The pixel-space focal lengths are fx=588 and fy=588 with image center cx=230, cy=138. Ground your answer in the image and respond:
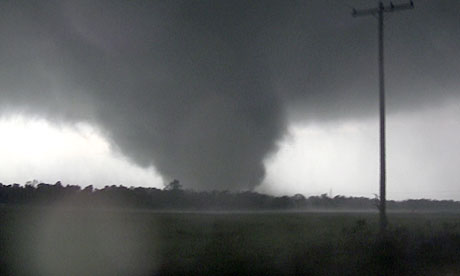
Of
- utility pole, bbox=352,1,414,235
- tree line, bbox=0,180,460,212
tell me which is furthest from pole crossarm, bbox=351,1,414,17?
tree line, bbox=0,180,460,212

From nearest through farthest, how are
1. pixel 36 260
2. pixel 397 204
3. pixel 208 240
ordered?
pixel 36 260 → pixel 208 240 → pixel 397 204

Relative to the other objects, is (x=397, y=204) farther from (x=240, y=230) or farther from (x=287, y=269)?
(x=287, y=269)

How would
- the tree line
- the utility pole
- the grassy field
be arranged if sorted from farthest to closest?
the tree line, the utility pole, the grassy field

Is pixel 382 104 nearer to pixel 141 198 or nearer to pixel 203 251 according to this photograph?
pixel 203 251

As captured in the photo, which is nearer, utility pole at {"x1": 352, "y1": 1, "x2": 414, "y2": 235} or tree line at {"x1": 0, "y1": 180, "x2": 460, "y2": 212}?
utility pole at {"x1": 352, "y1": 1, "x2": 414, "y2": 235}

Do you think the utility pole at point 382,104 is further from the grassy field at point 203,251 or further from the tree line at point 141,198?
the tree line at point 141,198

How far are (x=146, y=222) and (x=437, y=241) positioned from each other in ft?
56.3

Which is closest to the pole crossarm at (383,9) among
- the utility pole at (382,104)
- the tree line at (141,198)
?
the utility pole at (382,104)

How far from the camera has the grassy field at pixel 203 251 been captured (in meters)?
→ 19.5

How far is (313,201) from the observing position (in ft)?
324

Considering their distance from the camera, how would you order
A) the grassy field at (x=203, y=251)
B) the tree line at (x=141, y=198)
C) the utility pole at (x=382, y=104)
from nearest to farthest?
the grassy field at (x=203, y=251)
the utility pole at (x=382, y=104)
the tree line at (x=141, y=198)

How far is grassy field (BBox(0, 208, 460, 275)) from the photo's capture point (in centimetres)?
1948

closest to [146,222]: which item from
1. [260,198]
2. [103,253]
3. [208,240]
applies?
[208,240]

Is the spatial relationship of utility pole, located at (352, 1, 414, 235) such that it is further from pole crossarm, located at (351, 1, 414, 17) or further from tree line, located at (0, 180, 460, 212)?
tree line, located at (0, 180, 460, 212)
